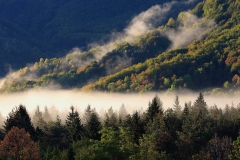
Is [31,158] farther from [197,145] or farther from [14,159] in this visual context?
[197,145]

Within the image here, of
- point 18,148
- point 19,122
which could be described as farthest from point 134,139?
point 19,122

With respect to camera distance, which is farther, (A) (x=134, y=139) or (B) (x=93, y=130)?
(B) (x=93, y=130)

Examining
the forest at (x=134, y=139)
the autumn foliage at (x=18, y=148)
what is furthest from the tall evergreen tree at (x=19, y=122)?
the autumn foliage at (x=18, y=148)

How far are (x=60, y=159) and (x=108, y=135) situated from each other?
17.9 meters

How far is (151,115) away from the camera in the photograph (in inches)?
6663

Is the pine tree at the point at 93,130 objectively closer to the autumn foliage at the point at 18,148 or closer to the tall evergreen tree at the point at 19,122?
the tall evergreen tree at the point at 19,122

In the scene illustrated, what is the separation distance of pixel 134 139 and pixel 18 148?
1432 inches

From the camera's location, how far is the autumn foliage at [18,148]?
118475 mm

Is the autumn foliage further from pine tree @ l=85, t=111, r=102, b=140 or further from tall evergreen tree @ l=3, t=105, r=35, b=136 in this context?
tall evergreen tree @ l=3, t=105, r=35, b=136

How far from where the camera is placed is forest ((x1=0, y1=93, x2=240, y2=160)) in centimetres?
12244

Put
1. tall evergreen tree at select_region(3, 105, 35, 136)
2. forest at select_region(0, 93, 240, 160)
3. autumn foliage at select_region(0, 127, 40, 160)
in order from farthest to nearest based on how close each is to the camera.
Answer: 1. tall evergreen tree at select_region(3, 105, 35, 136)
2. forest at select_region(0, 93, 240, 160)
3. autumn foliage at select_region(0, 127, 40, 160)

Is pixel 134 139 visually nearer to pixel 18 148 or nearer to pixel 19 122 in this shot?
pixel 18 148

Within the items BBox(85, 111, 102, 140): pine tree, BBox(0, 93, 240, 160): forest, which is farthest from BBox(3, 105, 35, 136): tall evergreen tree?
BBox(85, 111, 102, 140): pine tree

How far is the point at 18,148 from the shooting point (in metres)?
122
